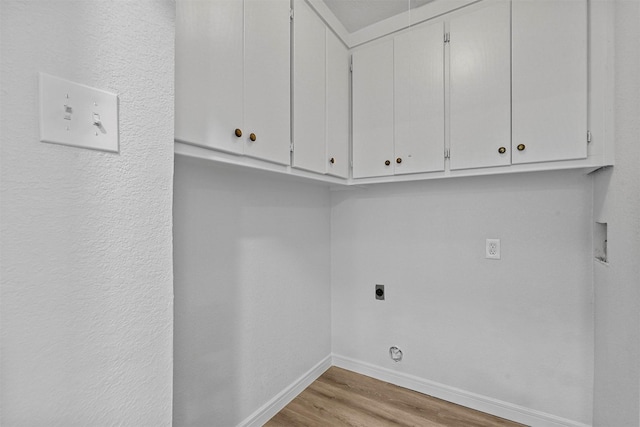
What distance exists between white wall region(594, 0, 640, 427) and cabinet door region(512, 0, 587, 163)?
125 millimetres

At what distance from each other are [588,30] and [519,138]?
518mm

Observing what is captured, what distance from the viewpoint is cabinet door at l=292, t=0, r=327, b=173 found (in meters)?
1.47

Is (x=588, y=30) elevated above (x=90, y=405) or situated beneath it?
elevated above

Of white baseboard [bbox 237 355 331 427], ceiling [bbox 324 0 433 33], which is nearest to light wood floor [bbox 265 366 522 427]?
white baseboard [bbox 237 355 331 427]

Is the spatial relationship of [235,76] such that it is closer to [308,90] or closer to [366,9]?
[308,90]

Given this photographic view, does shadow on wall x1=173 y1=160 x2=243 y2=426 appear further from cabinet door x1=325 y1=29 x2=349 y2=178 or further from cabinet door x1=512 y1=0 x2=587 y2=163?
cabinet door x1=512 y1=0 x2=587 y2=163

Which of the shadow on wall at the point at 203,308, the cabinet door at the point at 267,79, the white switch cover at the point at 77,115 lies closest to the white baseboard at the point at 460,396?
the shadow on wall at the point at 203,308

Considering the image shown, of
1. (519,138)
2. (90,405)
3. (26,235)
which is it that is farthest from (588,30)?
(90,405)

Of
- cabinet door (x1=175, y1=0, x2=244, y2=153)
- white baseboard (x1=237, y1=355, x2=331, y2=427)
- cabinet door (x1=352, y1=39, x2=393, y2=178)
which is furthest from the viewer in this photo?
cabinet door (x1=352, y1=39, x2=393, y2=178)

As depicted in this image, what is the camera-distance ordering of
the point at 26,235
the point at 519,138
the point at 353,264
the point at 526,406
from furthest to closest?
the point at 353,264 < the point at 526,406 < the point at 519,138 < the point at 26,235

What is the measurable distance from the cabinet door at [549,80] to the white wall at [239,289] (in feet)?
4.27

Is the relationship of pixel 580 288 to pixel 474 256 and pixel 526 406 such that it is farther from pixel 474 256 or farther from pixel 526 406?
pixel 526 406

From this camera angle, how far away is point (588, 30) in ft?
4.17

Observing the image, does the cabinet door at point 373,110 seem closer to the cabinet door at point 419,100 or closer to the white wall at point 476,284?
the cabinet door at point 419,100
